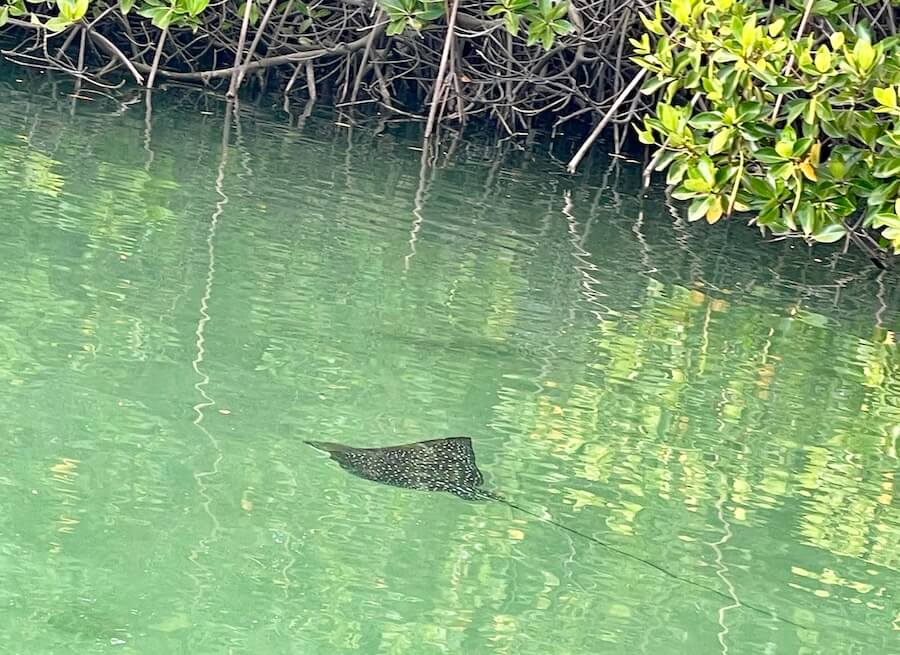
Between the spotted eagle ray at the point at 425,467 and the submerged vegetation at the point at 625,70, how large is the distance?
2.27 meters

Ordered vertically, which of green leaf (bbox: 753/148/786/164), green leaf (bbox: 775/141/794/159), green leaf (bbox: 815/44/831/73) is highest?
green leaf (bbox: 815/44/831/73)

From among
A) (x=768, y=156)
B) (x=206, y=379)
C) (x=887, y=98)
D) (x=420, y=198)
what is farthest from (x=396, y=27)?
(x=206, y=379)

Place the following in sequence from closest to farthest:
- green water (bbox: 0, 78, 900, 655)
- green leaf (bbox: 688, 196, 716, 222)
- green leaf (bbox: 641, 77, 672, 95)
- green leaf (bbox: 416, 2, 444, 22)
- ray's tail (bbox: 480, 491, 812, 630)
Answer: green water (bbox: 0, 78, 900, 655)
ray's tail (bbox: 480, 491, 812, 630)
green leaf (bbox: 688, 196, 716, 222)
green leaf (bbox: 641, 77, 672, 95)
green leaf (bbox: 416, 2, 444, 22)

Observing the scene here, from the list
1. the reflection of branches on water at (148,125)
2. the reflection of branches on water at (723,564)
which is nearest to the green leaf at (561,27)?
the reflection of branches on water at (148,125)

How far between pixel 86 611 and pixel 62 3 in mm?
5304

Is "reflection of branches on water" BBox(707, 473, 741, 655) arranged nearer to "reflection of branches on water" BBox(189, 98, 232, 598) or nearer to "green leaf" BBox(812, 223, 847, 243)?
"reflection of branches on water" BBox(189, 98, 232, 598)

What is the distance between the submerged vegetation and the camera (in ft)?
17.4

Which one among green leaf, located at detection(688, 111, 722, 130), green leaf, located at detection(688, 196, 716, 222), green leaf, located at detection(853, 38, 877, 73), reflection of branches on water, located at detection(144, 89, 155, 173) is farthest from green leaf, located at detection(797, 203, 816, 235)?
reflection of branches on water, located at detection(144, 89, 155, 173)

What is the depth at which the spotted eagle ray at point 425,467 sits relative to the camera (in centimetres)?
320

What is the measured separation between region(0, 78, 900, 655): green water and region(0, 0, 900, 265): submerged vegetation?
455 mm

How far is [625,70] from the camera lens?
30.0 ft

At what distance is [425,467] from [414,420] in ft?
1.17

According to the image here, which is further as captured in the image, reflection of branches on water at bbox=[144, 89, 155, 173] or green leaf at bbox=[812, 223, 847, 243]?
reflection of branches on water at bbox=[144, 89, 155, 173]

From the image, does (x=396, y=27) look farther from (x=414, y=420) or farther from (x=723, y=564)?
(x=723, y=564)
